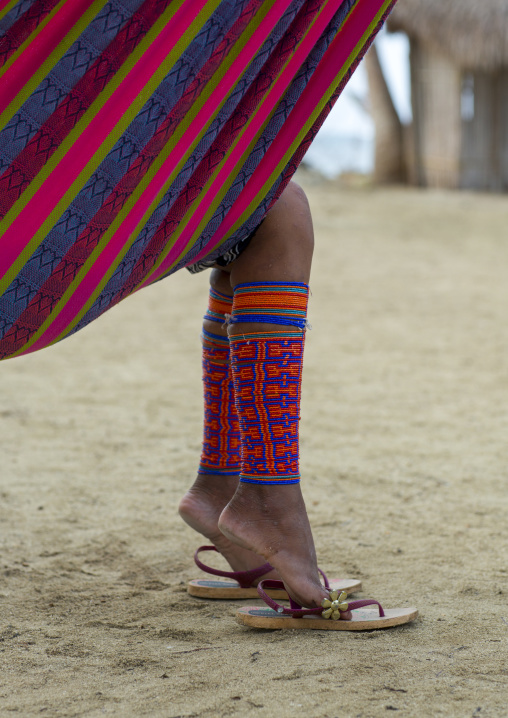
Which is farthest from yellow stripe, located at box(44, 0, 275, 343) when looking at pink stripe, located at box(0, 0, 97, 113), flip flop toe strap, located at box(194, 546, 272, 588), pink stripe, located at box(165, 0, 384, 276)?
flip flop toe strap, located at box(194, 546, 272, 588)

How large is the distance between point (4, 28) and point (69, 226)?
32cm

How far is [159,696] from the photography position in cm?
129

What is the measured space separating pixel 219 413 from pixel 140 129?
2.58 ft

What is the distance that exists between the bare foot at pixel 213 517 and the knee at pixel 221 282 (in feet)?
1.49

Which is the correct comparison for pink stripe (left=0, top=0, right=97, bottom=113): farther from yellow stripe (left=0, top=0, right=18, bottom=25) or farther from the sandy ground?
the sandy ground

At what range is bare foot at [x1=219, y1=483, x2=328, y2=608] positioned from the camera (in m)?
1.56

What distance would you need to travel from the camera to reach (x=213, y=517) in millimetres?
1874

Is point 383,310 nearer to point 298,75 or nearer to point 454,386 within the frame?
point 454,386

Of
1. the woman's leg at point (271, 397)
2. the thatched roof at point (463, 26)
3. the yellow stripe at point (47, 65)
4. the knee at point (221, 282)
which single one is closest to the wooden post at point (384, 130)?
the thatched roof at point (463, 26)

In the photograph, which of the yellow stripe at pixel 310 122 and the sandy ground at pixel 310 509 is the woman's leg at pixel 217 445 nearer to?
the sandy ground at pixel 310 509

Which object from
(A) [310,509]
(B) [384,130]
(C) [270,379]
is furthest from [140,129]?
(B) [384,130]

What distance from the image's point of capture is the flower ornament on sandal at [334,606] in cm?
154

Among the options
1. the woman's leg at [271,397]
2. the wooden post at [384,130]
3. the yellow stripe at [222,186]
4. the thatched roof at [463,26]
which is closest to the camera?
the yellow stripe at [222,186]

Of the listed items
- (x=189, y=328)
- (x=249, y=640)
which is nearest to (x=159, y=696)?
(x=249, y=640)
